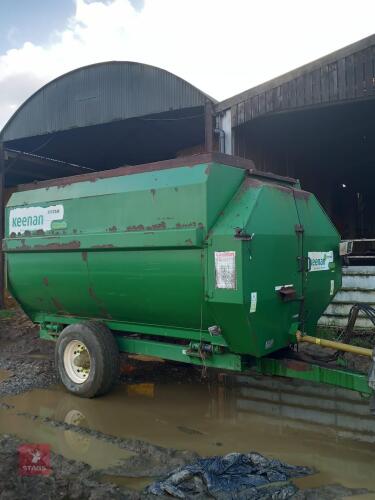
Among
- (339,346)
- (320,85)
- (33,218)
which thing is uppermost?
(320,85)

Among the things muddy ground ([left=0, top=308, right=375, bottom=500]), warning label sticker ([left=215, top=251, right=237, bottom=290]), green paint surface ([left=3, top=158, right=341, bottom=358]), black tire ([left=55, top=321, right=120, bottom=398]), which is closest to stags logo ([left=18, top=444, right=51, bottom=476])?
muddy ground ([left=0, top=308, right=375, bottom=500])

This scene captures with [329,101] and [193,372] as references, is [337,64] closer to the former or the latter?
[329,101]

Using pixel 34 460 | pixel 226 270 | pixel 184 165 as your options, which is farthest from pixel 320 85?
pixel 34 460

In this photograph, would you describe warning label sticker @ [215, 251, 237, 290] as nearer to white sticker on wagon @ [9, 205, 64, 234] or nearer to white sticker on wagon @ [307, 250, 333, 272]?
white sticker on wagon @ [307, 250, 333, 272]

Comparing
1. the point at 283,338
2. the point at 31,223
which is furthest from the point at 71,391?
the point at 283,338

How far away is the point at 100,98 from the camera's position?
10852 millimetres

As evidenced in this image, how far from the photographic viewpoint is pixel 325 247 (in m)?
5.39

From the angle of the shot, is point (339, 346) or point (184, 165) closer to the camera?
point (339, 346)

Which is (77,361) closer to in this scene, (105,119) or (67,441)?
(67,441)

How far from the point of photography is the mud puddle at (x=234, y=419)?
3.92 metres

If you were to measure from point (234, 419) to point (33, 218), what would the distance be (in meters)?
3.57

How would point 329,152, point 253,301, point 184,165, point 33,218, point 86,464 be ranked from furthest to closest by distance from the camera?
1. point 329,152
2. point 33,218
3. point 184,165
4. point 253,301
5. point 86,464

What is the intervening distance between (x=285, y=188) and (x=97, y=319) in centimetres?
280

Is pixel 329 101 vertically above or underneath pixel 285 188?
above
